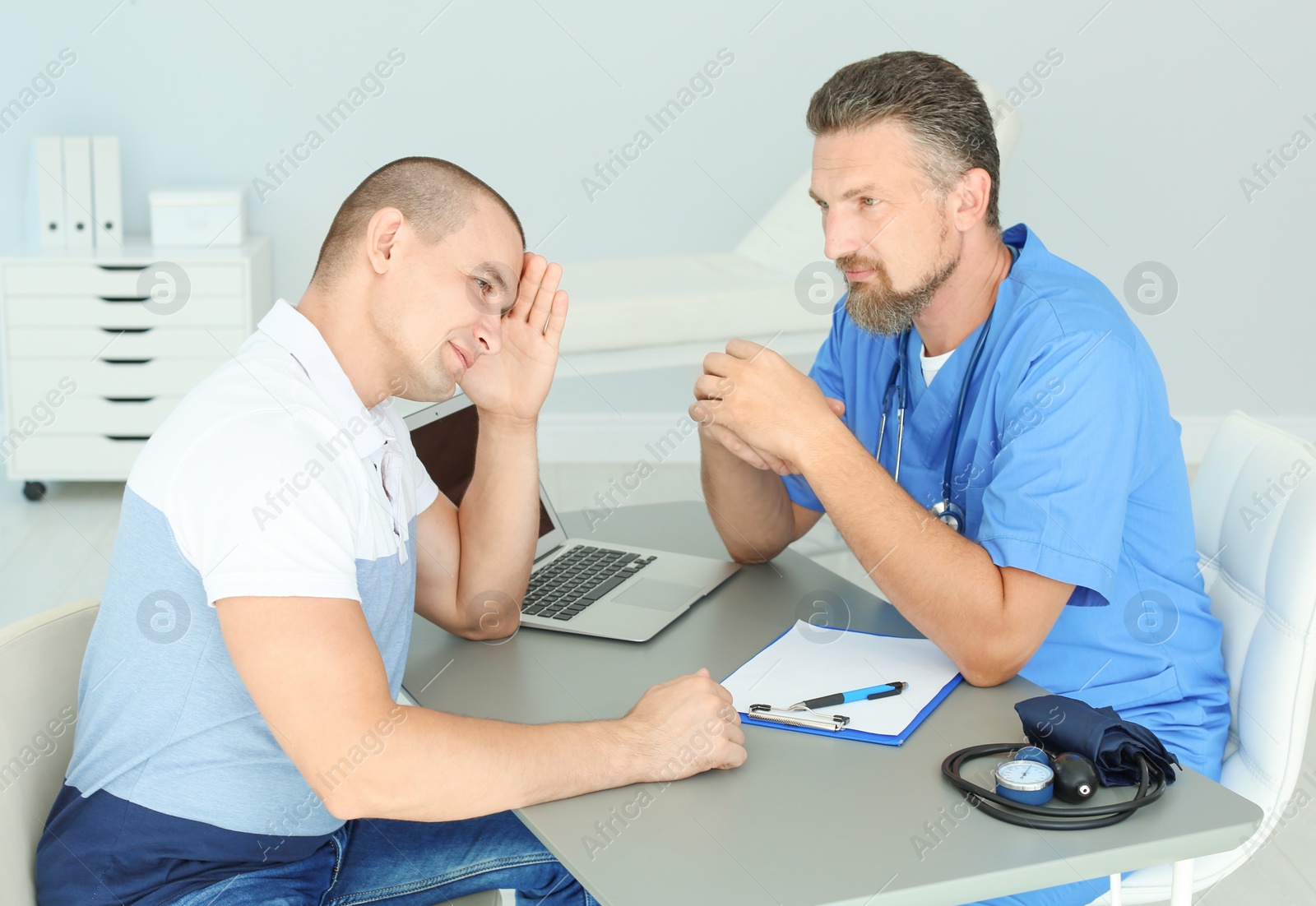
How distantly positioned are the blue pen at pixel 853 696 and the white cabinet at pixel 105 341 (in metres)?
2.92

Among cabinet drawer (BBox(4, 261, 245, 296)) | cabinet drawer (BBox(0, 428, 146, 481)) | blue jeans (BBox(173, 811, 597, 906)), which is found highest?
cabinet drawer (BBox(4, 261, 245, 296))

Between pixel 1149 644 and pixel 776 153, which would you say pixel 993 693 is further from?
pixel 776 153

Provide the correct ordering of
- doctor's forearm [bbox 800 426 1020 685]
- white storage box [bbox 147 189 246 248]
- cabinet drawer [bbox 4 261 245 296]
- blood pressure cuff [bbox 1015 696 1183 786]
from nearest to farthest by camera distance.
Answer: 1. blood pressure cuff [bbox 1015 696 1183 786]
2. doctor's forearm [bbox 800 426 1020 685]
3. cabinet drawer [bbox 4 261 245 296]
4. white storage box [bbox 147 189 246 248]

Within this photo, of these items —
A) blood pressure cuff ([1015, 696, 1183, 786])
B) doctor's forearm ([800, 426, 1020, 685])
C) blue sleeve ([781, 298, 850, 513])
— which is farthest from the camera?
blue sleeve ([781, 298, 850, 513])

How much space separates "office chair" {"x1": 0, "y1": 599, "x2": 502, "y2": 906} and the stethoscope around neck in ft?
3.11

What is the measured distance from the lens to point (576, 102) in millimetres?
4012

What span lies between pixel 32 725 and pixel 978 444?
3.53 ft

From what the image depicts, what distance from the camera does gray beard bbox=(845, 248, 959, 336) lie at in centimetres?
157

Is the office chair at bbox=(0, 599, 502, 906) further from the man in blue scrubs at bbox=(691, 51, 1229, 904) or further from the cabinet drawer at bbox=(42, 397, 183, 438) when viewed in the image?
the cabinet drawer at bbox=(42, 397, 183, 438)

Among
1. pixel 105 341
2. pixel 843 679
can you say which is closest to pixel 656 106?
pixel 105 341

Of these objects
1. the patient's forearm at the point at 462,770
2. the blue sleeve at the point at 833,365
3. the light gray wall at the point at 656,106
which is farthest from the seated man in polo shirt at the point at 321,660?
the light gray wall at the point at 656,106

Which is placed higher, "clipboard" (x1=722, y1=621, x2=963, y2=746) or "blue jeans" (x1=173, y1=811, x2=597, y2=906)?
"clipboard" (x1=722, y1=621, x2=963, y2=746)

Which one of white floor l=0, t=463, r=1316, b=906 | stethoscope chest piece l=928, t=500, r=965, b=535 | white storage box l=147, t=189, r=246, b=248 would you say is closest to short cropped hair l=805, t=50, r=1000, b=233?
stethoscope chest piece l=928, t=500, r=965, b=535

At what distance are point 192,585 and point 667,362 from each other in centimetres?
230
